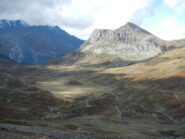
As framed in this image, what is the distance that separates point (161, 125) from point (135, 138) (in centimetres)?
3558

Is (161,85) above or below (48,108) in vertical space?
above

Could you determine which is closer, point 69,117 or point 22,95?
point 69,117

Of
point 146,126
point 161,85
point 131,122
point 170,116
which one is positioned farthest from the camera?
point 161,85

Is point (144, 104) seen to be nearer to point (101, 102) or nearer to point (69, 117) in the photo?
point (101, 102)

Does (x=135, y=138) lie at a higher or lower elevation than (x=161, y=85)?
lower

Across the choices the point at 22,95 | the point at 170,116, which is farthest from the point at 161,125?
the point at 22,95

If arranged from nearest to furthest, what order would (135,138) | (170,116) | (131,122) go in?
(135,138), (131,122), (170,116)

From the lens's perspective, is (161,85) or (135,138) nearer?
(135,138)

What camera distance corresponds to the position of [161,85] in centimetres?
18512

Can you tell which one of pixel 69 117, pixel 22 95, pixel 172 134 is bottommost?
pixel 172 134

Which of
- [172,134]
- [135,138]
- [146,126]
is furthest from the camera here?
[146,126]

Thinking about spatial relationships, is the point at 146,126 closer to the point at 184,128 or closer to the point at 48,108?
→ the point at 184,128

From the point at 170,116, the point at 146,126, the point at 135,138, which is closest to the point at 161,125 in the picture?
the point at 146,126

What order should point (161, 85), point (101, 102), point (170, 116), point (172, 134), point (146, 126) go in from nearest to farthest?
point (172, 134)
point (146, 126)
point (170, 116)
point (101, 102)
point (161, 85)
